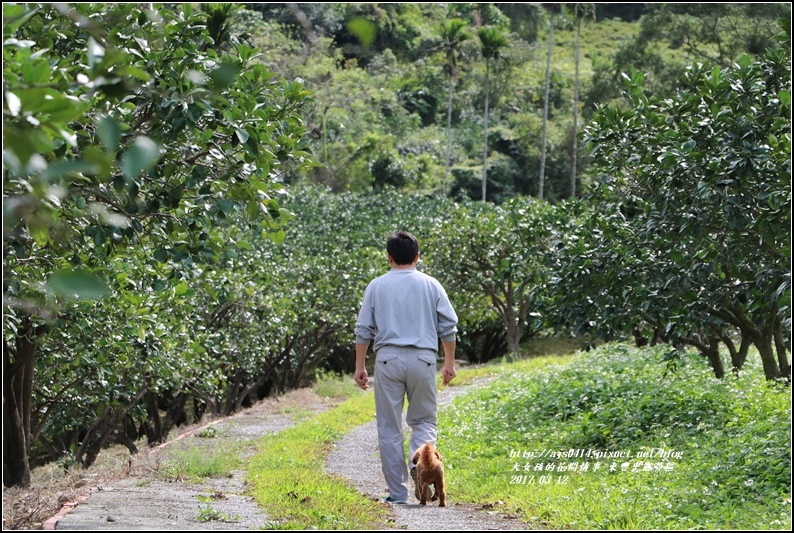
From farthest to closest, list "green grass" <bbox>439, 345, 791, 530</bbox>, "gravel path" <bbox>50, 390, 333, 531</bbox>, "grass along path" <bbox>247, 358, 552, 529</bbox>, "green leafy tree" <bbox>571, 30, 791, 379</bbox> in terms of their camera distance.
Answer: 1. "green leafy tree" <bbox>571, 30, 791, 379</bbox>
2. "green grass" <bbox>439, 345, 791, 530</bbox>
3. "grass along path" <bbox>247, 358, 552, 529</bbox>
4. "gravel path" <bbox>50, 390, 333, 531</bbox>

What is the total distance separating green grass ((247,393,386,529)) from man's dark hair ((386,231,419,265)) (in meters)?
1.71

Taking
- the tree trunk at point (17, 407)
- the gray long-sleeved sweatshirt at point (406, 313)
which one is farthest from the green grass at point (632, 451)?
the tree trunk at point (17, 407)

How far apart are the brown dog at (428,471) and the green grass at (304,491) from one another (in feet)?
1.13

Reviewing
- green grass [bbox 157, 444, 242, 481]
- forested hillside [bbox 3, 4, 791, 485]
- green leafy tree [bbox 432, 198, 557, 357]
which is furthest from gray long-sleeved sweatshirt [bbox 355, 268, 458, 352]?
green leafy tree [bbox 432, 198, 557, 357]

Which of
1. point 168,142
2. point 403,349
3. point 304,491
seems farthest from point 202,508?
point 168,142

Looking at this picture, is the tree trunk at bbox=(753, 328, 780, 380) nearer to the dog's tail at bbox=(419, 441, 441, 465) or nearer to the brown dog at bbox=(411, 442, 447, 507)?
the brown dog at bbox=(411, 442, 447, 507)

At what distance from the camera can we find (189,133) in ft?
18.5

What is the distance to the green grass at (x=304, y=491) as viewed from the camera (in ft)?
17.4

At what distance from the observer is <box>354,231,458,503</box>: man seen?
21.0ft

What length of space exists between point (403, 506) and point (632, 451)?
3.11 m

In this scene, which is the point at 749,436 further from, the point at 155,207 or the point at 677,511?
the point at 155,207

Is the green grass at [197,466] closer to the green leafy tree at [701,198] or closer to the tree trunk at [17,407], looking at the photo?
the tree trunk at [17,407]

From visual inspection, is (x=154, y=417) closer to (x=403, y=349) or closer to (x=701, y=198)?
(x=403, y=349)

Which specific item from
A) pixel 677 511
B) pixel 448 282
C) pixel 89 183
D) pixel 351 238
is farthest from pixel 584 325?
pixel 351 238
